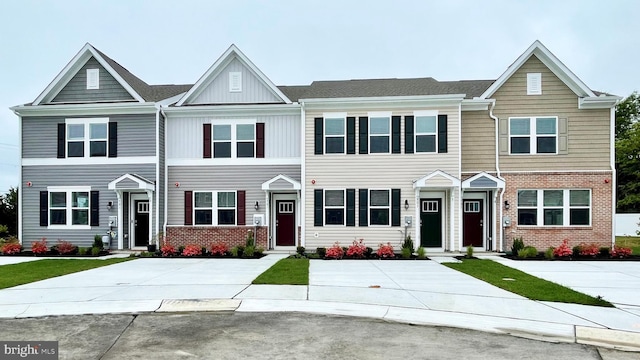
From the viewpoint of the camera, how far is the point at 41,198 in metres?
17.9

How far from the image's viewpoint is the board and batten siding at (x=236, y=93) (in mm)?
17859

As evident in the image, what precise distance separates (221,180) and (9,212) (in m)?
14.7

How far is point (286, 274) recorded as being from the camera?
436 inches

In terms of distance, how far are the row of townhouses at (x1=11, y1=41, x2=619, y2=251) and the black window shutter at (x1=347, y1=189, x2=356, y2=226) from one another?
0.04 m

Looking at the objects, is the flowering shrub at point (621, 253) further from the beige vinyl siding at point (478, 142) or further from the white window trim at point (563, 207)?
the beige vinyl siding at point (478, 142)

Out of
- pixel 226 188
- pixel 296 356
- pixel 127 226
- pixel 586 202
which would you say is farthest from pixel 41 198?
pixel 586 202

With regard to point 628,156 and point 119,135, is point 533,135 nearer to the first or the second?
point 119,135

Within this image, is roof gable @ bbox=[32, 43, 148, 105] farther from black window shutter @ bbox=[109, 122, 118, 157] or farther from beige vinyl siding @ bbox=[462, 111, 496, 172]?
beige vinyl siding @ bbox=[462, 111, 496, 172]

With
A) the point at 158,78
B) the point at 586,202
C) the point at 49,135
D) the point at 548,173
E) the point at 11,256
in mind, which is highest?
the point at 158,78

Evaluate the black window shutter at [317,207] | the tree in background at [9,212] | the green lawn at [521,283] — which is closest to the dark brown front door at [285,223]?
the black window shutter at [317,207]

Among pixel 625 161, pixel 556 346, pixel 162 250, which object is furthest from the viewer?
pixel 625 161

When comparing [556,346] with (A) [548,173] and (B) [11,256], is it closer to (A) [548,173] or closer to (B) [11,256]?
(A) [548,173]

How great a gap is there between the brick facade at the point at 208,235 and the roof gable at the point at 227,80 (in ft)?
17.5

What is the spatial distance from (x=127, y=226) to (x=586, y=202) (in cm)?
1892
